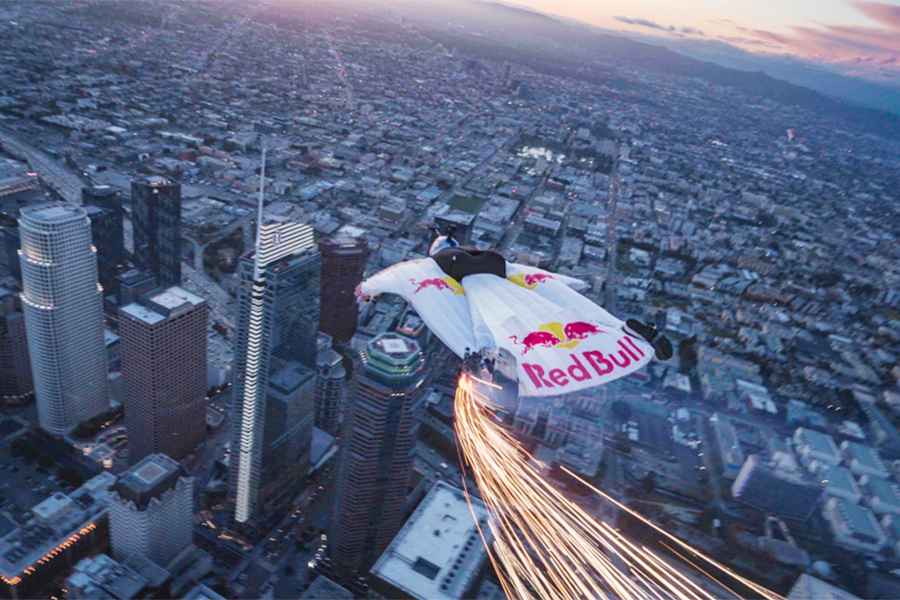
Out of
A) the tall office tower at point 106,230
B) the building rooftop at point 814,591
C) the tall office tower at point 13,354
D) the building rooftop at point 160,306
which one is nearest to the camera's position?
the building rooftop at point 814,591

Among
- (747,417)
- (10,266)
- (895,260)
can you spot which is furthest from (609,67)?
(10,266)

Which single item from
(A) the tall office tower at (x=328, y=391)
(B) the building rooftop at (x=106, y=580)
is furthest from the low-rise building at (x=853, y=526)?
(B) the building rooftop at (x=106, y=580)

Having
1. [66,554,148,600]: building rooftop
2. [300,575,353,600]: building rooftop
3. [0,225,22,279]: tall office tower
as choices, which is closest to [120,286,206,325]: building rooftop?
[66,554,148,600]: building rooftop

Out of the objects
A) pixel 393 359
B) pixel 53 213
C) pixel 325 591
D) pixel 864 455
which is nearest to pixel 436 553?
pixel 325 591

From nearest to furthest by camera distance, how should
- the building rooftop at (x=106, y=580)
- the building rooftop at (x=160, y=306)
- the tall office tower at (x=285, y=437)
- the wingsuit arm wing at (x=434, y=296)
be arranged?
the wingsuit arm wing at (x=434, y=296)
the building rooftop at (x=106, y=580)
the tall office tower at (x=285, y=437)
the building rooftop at (x=160, y=306)

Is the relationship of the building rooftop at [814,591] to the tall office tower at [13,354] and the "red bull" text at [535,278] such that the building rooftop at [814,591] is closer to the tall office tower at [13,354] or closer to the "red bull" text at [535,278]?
the "red bull" text at [535,278]

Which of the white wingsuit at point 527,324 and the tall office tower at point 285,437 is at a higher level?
the white wingsuit at point 527,324

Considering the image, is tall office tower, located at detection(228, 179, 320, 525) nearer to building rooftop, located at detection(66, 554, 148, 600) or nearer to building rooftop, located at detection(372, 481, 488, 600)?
building rooftop, located at detection(66, 554, 148, 600)

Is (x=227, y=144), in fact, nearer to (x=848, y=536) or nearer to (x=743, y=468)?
(x=743, y=468)
